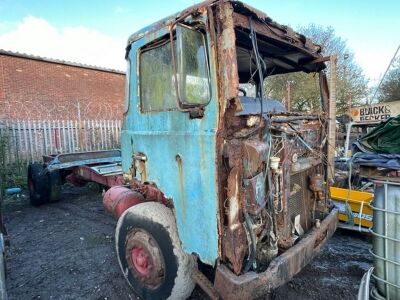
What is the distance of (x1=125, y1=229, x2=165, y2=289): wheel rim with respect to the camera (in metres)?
2.54

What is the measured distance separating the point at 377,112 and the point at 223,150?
7.10 m

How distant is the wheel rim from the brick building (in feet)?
35.5

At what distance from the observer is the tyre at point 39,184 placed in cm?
602

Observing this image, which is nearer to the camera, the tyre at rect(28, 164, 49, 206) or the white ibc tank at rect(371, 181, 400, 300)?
the white ibc tank at rect(371, 181, 400, 300)

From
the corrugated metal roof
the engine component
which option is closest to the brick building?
the corrugated metal roof

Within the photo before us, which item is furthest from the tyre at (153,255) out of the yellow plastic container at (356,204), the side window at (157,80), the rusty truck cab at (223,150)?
the yellow plastic container at (356,204)

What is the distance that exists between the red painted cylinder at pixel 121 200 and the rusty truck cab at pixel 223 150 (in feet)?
1.36

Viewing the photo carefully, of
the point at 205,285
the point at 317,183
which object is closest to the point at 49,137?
the point at 205,285

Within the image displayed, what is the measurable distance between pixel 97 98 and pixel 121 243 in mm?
14825

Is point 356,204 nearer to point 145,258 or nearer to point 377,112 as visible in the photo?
point 145,258

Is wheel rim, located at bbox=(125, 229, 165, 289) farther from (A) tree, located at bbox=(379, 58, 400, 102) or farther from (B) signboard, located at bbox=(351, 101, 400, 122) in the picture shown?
(A) tree, located at bbox=(379, 58, 400, 102)

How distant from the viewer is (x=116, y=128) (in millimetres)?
11086

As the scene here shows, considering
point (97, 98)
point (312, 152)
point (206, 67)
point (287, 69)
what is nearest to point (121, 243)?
point (206, 67)

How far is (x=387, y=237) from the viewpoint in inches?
71.1
